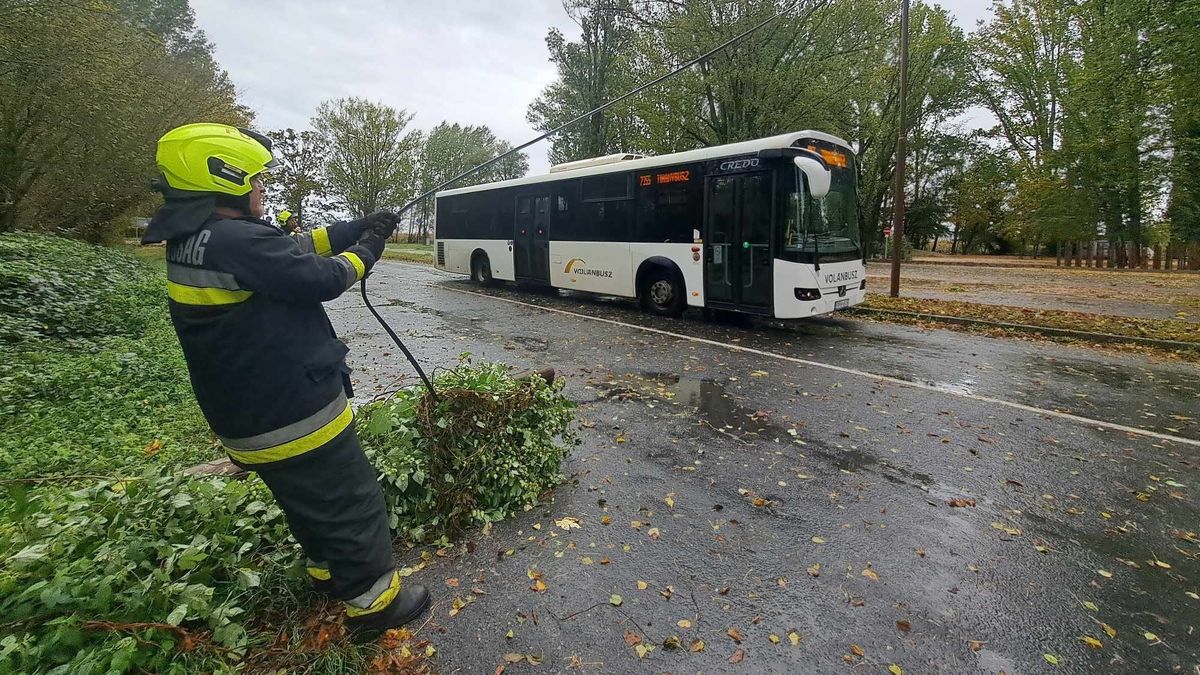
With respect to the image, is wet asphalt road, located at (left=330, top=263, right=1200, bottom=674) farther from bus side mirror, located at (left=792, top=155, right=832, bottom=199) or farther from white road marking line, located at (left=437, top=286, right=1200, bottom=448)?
bus side mirror, located at (left=792, top=155, right=832, bottom=199)

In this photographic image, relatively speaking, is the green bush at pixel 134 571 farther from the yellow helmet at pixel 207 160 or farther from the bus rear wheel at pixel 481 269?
the bus rear wheel at pixel 481 269

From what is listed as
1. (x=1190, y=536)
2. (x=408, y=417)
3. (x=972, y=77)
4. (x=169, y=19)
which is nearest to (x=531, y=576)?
(x=408, y=417)

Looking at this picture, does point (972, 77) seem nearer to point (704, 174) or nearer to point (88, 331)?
point (704, 174)

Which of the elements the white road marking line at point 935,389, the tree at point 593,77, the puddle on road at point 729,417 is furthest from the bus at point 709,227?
the tree at point 593,77

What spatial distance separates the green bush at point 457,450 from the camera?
329 cm

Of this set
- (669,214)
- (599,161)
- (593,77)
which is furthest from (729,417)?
(593,77)

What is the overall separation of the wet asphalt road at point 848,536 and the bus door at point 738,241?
10.7 ft

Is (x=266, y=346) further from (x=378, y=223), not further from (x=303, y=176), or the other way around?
(x=303, y=176)

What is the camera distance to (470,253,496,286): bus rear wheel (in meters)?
16.9

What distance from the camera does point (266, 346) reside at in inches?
82.9

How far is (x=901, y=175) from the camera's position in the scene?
43.4 feet

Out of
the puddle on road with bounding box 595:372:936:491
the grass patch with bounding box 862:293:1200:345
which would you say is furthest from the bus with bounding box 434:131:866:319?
the puddle on road with bounding box 595:372:936:491

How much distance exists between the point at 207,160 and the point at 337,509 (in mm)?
1413

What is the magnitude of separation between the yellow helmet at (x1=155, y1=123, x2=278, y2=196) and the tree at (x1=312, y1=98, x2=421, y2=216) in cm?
4446
